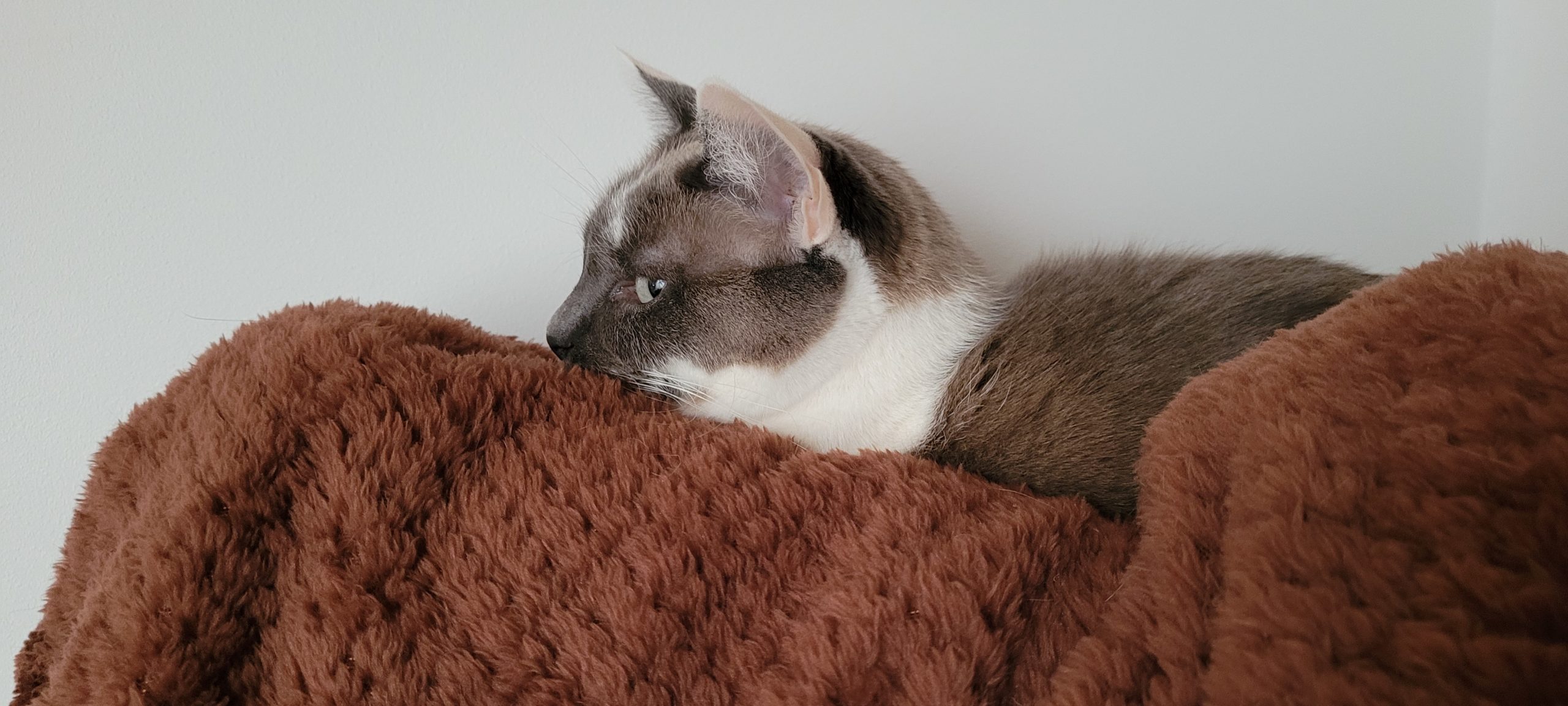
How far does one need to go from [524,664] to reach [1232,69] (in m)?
1.23

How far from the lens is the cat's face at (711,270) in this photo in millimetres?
816

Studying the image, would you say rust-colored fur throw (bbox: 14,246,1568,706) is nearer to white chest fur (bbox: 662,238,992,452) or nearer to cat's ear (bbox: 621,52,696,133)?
white chest fur (bbox: 662,238,992,452)

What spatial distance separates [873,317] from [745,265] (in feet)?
0.52

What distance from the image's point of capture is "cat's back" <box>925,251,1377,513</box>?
75 centimetres

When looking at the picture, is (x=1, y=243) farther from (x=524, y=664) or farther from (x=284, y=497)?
(x=524, y=664)

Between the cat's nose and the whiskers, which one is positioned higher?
the cat's nose

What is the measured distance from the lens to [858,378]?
2.86 feet

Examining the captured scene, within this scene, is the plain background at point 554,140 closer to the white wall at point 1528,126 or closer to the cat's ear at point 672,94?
the white wall at point 1528,126

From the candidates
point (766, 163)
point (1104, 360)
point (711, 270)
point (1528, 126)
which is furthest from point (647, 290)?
point (1528, 126)

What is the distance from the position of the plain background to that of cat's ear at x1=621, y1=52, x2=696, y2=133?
0.19 meters

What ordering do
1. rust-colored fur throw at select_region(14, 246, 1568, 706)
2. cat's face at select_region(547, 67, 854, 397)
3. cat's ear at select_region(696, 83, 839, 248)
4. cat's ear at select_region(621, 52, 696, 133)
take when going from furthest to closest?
cat's ear at select_region(621, 52, 696, 133) < cat's face at select_region(547, 67, 854, 397) < cat's ear at select_region(696, 83, 839, 248) < rust-colored fur throw at select_region(14, 246, 1568, 706)

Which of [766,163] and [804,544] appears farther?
[766,163]

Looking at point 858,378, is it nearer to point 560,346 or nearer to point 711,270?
point 711,270

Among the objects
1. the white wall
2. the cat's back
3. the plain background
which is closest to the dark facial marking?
the cat's back
